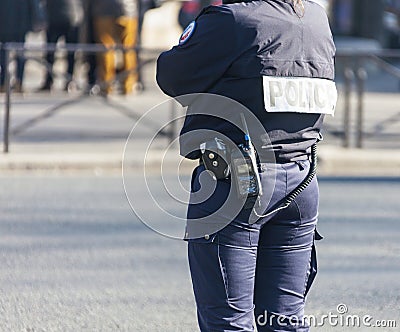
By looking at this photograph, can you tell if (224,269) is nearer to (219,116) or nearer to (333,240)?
(219,116)

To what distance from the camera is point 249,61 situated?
3.65 meters

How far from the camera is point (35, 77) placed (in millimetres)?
19531

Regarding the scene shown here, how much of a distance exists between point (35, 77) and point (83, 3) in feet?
11.6

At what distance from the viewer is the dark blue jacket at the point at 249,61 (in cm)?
363

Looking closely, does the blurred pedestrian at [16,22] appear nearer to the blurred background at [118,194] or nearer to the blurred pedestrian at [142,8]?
the blurred background at [118,194]

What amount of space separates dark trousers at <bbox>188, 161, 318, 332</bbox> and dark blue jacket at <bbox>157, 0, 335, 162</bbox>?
13 cm

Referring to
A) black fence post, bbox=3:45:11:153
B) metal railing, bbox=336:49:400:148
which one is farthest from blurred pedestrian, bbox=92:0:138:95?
metal railing, bbox=336:49:400:148

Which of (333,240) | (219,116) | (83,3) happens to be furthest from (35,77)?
(219,116)

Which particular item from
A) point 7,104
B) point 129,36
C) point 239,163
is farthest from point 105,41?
point 239,163

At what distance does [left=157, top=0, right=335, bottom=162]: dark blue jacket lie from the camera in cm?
363

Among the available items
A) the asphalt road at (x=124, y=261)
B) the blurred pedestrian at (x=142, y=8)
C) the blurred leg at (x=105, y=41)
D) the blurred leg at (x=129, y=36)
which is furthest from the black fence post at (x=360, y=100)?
the blurred pedestrian at (x=142, y=8)

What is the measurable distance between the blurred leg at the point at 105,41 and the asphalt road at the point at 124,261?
4.81 m

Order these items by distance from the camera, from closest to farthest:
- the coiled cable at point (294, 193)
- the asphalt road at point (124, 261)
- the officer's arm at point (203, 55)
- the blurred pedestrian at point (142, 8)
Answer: the officer's arm at point (203, 55)
the coiled cable at point (294, 193)
the asphalt road at point (124, 261)
the blurred pedestrian at point (142, 8)

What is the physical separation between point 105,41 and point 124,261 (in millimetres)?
8806
